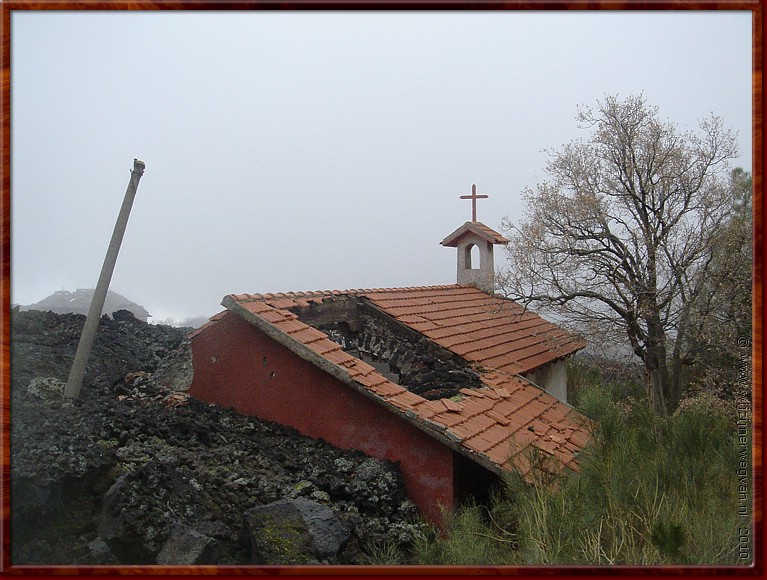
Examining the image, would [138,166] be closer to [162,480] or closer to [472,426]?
[162,480]

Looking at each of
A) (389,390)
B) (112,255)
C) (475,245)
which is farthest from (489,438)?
(475,245)

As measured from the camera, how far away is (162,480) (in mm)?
3209

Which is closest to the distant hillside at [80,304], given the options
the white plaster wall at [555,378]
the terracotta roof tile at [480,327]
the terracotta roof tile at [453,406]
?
the terracotta roof tile at [453,406]

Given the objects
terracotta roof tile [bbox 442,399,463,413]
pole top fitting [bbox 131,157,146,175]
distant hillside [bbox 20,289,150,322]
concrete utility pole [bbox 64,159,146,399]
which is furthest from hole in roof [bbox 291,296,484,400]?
pole top fitting [bbox 131,157,146,175]

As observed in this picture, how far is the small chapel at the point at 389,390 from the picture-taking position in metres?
4.16

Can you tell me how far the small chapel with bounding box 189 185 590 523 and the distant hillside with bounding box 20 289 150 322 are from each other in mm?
747

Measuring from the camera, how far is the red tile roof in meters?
4.18

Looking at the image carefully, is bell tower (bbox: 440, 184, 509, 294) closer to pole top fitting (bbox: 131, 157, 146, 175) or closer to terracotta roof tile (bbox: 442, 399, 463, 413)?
terracotta roof tile (bbox: 442, 399, 463, 413)

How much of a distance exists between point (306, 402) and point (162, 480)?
1.47m

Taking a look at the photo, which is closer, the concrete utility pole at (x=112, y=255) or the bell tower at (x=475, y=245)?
the concrete utility pole at (x=112, y=255)

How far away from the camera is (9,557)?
8.56ft

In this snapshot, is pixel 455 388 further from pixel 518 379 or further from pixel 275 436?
pixel 275 436

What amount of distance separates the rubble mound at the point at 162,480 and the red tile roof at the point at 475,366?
0.53 m

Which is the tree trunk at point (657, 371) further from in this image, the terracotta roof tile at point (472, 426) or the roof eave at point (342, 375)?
the roof eave at point (342, 375)
